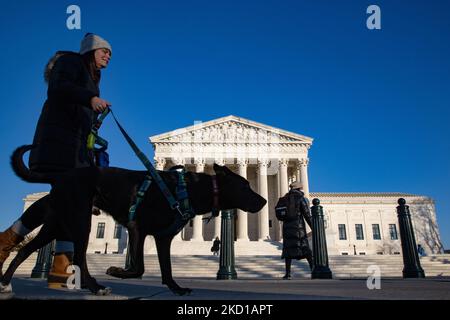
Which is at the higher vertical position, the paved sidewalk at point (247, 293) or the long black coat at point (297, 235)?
the long black coat at point (297, 235)

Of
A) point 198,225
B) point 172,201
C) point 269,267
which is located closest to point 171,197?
point 172,201

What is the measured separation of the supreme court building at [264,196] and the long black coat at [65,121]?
29.9 m

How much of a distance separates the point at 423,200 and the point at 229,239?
184ft

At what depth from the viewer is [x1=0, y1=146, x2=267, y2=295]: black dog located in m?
2.52

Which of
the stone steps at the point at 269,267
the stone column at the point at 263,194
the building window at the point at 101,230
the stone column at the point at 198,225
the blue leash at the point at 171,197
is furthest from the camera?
the building window at the point at 101,230

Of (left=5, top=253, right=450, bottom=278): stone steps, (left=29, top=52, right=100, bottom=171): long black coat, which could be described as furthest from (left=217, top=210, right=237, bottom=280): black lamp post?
(left=29, top=52, right=100, bottom=171): long black coat

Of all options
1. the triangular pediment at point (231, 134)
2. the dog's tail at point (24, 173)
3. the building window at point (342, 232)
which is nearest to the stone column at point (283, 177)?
the triangular pediment at point (231, 134)

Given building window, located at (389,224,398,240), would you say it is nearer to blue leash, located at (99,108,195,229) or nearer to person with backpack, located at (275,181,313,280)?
person with backpack, located at (275,181,313,280)

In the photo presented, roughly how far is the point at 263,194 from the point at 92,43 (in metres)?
34.9

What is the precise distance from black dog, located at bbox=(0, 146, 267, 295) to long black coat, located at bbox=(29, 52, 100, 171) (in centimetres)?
52

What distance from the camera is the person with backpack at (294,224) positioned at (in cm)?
866

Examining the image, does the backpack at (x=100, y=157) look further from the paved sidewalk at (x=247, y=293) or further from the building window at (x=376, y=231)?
the building window at (x=376, y=231)

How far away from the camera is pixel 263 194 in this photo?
37.4 metres
